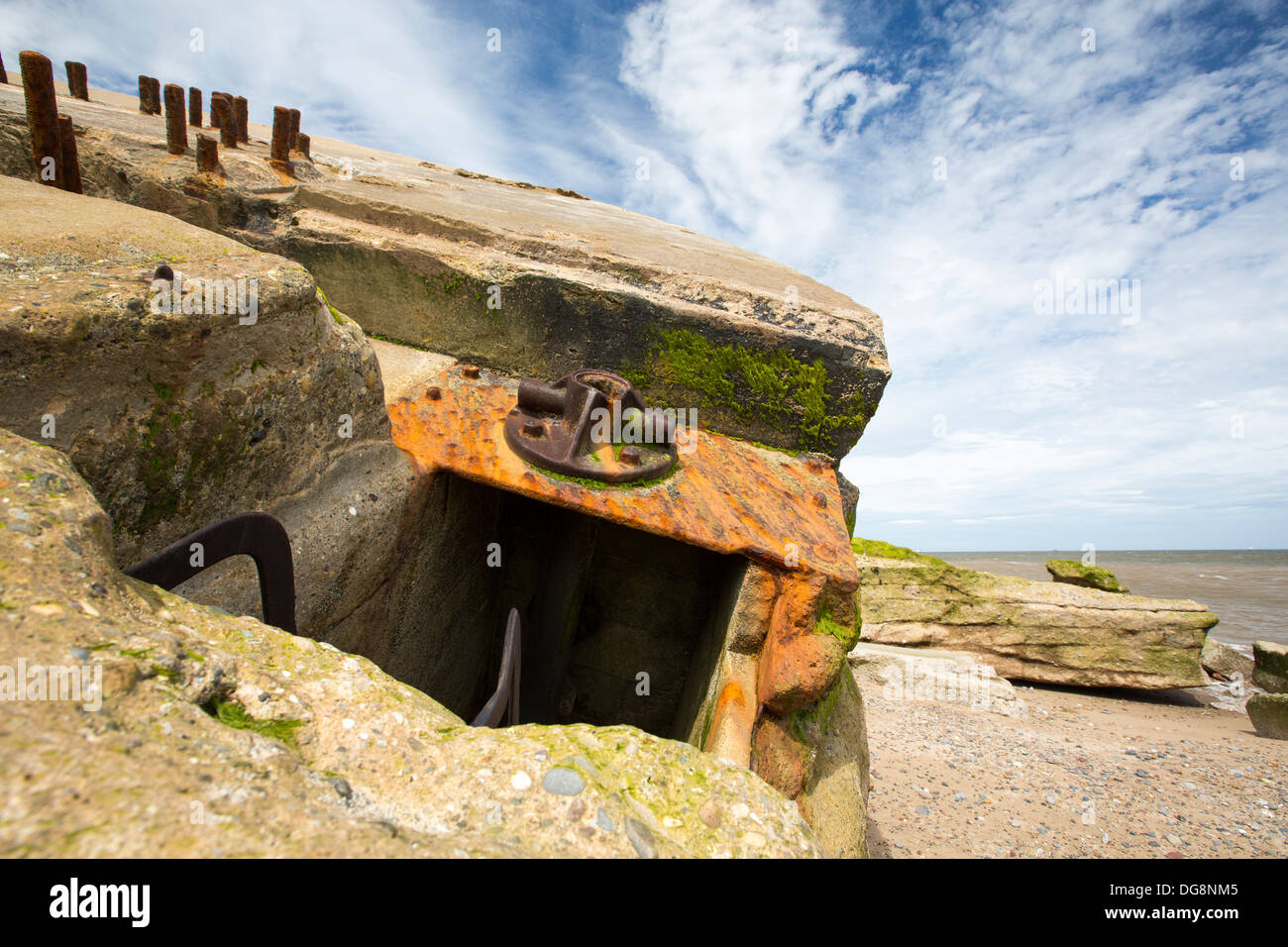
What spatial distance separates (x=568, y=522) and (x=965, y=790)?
393 cm

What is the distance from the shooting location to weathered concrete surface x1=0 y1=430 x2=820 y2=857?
591 millimetres

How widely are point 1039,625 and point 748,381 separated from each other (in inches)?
280

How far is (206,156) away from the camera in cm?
278

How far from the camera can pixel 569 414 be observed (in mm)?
2344

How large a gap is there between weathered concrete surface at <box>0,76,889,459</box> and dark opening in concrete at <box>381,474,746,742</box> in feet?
2.28

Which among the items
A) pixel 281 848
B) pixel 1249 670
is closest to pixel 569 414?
pixel 281 848

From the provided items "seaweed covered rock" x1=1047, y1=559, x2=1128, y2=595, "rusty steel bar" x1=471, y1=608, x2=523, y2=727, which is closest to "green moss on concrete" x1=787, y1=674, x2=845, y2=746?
"rusty steel bar" x1=471, y1=608, x2=523, y2=727

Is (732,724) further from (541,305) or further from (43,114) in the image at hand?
(43,114)

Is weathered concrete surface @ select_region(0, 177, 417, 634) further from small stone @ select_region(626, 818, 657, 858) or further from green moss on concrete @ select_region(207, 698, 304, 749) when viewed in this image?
small stone @ select_region(626, 818, 657, 858)

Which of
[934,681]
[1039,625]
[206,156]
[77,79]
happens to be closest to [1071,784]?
[934,681]

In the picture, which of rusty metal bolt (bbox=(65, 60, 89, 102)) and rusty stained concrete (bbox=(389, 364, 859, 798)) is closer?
rusty stained concrete (bbox=(389, 364, 859, 798))

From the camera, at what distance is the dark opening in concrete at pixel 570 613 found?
8.05 ft

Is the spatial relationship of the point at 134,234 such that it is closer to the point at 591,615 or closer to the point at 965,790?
the point at 591,615
